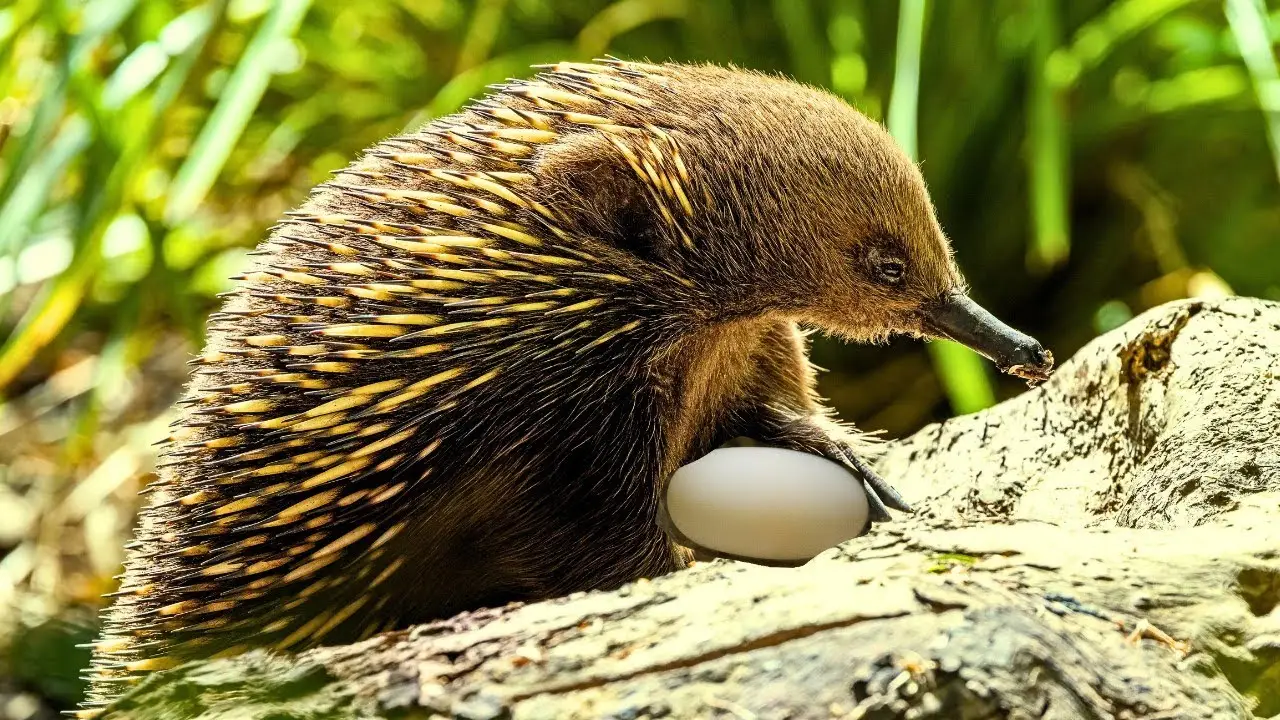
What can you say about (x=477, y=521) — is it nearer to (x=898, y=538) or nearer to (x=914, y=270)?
(x=898, y=538)

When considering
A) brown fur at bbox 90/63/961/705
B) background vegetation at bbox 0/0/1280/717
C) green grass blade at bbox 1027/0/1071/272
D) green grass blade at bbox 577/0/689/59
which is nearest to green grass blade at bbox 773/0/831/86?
background vegetation at bbox 0/0/1280/717

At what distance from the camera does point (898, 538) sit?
1.47 meters

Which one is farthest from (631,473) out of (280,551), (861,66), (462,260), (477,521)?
(861,66)

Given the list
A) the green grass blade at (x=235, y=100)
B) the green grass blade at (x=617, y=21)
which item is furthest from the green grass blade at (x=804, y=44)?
the green grass blade at (x=235, y=100)

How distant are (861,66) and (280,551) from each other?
1927mm

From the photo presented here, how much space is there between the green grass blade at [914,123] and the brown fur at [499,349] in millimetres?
716

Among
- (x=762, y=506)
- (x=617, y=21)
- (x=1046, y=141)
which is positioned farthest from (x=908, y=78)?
(x=762, y=506)

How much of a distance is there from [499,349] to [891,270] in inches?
21.5

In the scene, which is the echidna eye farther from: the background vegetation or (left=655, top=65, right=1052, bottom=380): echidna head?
the background vegetation

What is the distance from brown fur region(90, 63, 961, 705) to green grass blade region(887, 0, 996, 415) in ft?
2.35

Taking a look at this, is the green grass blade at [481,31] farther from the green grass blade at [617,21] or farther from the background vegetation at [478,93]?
the green grass blade at [617,21]

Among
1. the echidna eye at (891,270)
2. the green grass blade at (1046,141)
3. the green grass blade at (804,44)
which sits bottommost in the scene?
the echidna eye at (891,270)

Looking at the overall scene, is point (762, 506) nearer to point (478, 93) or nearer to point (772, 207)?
point (772, 207)

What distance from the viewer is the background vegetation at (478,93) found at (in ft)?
8.31
